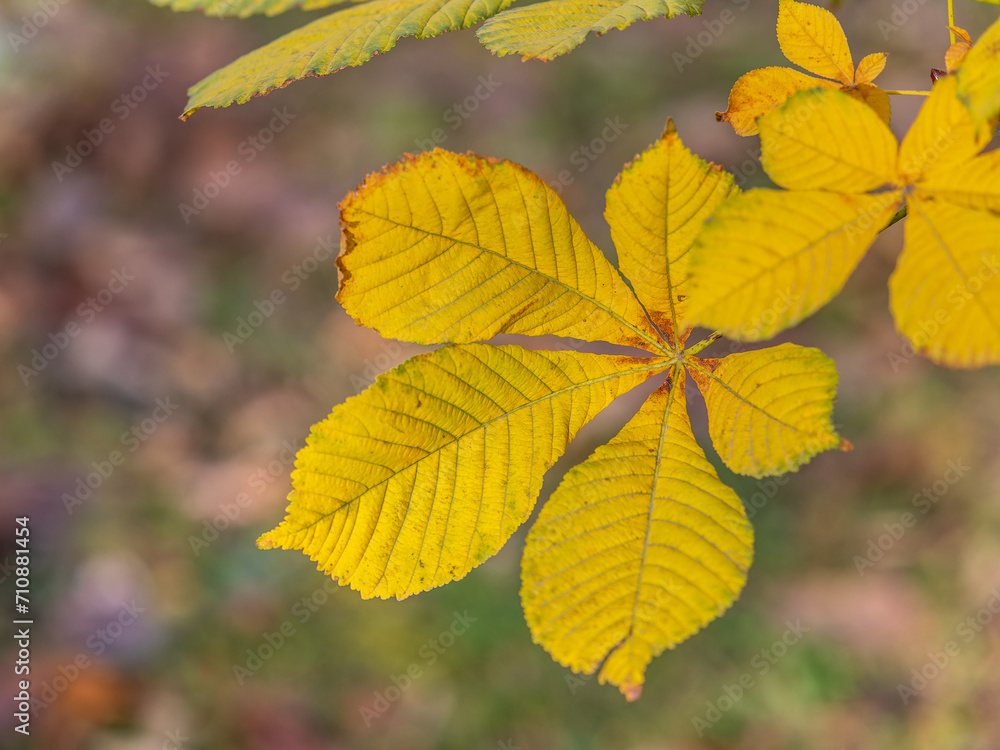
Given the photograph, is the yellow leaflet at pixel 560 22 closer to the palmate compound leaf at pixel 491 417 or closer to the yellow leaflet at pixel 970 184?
the palmate compound leaf at pixel 491 417

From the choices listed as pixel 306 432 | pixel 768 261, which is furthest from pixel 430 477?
pixel 306 432

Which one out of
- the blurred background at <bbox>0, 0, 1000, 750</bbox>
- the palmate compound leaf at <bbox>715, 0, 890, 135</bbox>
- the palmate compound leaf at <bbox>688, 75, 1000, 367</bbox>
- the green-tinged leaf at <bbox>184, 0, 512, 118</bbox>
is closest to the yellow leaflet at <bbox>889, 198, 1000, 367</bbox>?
the palmate compound leaf at <bbox>688, 75, 1000, 367</bbox>

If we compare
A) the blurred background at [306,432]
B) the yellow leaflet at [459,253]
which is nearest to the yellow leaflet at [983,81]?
the yellow leaflet at [459,253]

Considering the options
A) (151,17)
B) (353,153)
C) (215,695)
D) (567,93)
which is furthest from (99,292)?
(567,93)

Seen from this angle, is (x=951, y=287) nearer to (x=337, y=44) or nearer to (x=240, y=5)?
(x=337, y=44)

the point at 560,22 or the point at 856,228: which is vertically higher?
the point at 560,22
